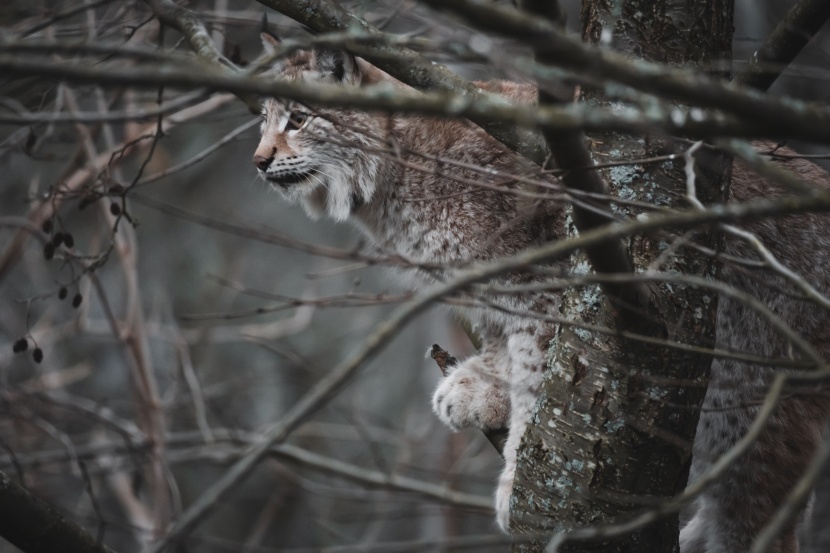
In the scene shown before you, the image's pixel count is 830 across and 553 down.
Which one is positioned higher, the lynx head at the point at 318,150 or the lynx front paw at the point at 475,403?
the lynx head at the point at 318,150

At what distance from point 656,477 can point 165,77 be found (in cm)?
204

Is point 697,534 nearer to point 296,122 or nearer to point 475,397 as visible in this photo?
point 475,397

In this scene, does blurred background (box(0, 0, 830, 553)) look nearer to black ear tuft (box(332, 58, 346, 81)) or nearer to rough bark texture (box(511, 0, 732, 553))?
black ear tuft (box(332, 58, 346, 81))

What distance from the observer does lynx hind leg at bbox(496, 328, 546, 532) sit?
3.88 m

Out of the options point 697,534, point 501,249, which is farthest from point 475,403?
point 697,534

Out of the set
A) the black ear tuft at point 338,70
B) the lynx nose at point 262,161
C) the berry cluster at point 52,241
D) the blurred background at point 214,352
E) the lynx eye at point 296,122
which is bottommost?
the blurred background at point 214,352

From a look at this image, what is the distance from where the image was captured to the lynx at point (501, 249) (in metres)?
3.78

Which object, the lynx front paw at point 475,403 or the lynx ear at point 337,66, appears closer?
the lynx front paw at point 475,403

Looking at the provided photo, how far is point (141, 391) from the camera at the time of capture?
6.08 m

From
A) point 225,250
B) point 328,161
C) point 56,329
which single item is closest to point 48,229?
point 328,161

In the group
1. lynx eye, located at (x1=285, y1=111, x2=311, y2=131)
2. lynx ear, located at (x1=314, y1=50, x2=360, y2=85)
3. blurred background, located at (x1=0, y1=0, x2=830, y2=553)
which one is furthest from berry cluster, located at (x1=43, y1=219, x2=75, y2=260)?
blurred background, located at (x1=0, y1=0, x2=830, y2=553)

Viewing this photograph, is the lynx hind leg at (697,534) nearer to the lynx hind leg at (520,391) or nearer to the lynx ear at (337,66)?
the lynx hind leg at (520,391)

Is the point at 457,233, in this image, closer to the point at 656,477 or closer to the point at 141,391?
the point at 656,477

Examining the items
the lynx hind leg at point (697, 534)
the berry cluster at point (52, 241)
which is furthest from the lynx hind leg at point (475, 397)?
the berry cluster at point (52, 241)
